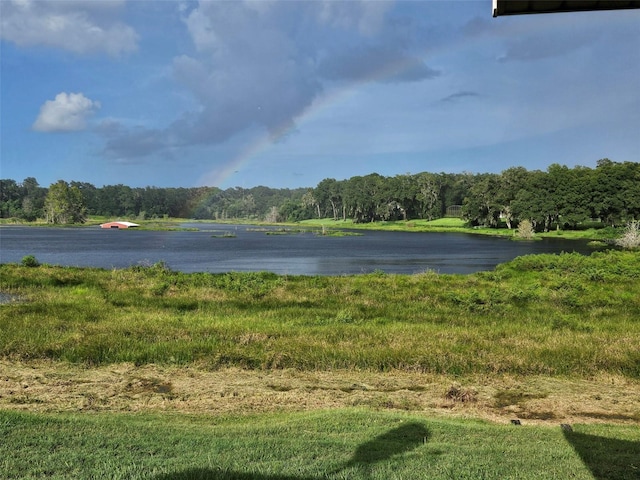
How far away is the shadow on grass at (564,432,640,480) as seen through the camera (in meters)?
6.31

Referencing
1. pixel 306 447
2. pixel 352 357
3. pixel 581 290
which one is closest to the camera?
pixel 306 447

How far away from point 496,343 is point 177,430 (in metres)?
10.6

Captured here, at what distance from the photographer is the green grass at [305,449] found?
5969mm

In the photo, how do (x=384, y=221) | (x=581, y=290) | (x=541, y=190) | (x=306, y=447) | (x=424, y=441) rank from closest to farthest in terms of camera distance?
1. (x=306, y=447)
2. (x=424, y=441)
3. (x=581, y=290)
4. (x=541, y=190)
5. (x=384, y=221)

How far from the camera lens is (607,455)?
7008 millimetres

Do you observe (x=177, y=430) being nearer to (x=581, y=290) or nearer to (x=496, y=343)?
(x=496, y=343)

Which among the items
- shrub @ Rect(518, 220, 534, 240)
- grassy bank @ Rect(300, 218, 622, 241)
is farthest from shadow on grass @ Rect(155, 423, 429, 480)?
shrub @ Rect(518, 220, 534, 240)

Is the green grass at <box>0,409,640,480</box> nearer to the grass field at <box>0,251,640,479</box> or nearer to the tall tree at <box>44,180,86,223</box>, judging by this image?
the grass field at <box>0,251,640,479</box>

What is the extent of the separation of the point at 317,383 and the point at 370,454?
580 centimetres

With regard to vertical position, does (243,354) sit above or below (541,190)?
below

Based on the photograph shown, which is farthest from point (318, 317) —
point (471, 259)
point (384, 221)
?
point (384, 221)

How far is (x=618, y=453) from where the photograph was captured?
23.4ft

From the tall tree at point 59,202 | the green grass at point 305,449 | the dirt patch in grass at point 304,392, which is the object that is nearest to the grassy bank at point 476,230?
the dirt patch in grass at point 304,392

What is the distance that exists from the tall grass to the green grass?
17.8 feet
